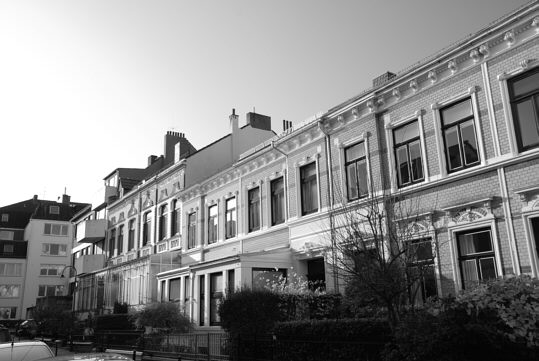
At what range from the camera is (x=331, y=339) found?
1201cm

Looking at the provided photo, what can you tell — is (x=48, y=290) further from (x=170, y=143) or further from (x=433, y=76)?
(x=433, y=76)

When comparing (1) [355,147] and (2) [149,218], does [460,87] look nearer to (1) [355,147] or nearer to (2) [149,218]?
(1) [355,147]

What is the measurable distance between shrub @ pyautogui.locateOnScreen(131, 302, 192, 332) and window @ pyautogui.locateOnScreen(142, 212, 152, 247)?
12.9 meters

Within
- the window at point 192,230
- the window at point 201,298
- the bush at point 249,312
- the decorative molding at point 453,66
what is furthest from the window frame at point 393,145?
the window at point 192,230

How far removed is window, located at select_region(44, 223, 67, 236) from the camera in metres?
71.1

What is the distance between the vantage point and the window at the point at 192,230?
28.7m

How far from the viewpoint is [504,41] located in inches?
532

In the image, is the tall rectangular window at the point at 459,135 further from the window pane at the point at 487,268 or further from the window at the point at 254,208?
the window at the point at 254,208

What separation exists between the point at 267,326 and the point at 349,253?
4571 mm

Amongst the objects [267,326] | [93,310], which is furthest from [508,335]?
[93,310]

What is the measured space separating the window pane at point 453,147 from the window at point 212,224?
48.1 feet

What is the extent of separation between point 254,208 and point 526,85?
13.5 m

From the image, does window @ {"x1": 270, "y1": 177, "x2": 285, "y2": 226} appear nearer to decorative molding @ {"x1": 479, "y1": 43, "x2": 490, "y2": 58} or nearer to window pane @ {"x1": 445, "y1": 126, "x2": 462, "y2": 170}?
window pane @ {"x1": 445, "y1": 126, "x2": 462, "y2": 170}

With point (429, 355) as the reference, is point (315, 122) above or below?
above
